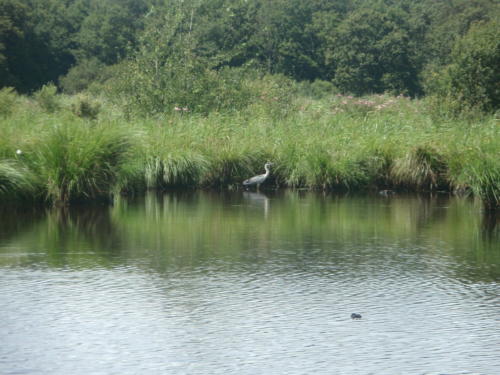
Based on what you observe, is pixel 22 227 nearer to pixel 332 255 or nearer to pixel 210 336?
pixel 332 255

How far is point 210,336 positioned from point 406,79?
178 feet

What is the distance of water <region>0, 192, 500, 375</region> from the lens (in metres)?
7.29

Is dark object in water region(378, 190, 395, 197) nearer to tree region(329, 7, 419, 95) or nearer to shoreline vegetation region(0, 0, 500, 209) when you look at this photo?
shoreline vegetation region(0, 0, 500, 209)

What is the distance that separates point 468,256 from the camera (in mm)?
11969

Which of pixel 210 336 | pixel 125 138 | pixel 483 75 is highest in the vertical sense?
pixel 483 75

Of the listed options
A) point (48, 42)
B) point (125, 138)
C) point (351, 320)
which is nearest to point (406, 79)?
point (48, 42)

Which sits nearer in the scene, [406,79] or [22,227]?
[22,227]

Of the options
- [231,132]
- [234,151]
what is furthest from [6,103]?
[234,151]

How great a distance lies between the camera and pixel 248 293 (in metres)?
9.54

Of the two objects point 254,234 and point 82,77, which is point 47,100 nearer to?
point 254,234

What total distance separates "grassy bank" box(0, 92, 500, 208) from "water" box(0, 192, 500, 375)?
120 cm

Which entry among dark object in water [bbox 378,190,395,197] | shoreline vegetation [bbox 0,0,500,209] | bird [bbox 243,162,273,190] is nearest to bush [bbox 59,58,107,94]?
shoreline vegetation [bbox 0,0,500,209]

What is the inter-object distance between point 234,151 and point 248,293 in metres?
12.9

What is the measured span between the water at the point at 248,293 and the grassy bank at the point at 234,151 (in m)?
1.20
